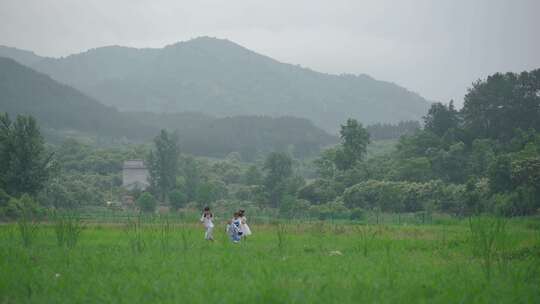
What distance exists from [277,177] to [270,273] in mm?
51983

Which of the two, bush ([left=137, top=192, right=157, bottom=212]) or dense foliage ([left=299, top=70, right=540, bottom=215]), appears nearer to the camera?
dense foliage ([left=299, top=70, right=540, bottom=215])

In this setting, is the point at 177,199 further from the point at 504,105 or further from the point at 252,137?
the point at 252,137

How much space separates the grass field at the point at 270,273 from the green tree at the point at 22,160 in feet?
101

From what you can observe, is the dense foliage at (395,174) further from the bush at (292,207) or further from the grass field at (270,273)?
the grass field at (270,273)

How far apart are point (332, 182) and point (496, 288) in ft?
167

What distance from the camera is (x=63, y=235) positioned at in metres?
17.8

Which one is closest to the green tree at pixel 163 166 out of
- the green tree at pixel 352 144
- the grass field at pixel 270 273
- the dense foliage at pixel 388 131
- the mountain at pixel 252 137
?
the green tree at pixel 352 144

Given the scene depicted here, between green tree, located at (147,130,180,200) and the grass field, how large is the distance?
1931 inches

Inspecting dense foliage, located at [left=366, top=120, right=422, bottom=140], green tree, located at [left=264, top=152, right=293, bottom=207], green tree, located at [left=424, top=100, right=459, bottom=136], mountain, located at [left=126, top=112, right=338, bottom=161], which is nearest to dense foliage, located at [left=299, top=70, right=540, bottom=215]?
green tree, located at [left=424, top=100, right=459, bottom=136]

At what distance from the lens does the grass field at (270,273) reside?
10117mm

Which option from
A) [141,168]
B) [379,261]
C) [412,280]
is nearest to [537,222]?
[379,261]

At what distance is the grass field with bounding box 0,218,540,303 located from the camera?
33.2 ft

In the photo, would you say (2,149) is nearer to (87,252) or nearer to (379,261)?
(87,252)

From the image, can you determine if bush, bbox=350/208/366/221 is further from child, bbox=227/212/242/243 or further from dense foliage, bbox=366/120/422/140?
dense foliage, bbox=366/120/422/140
